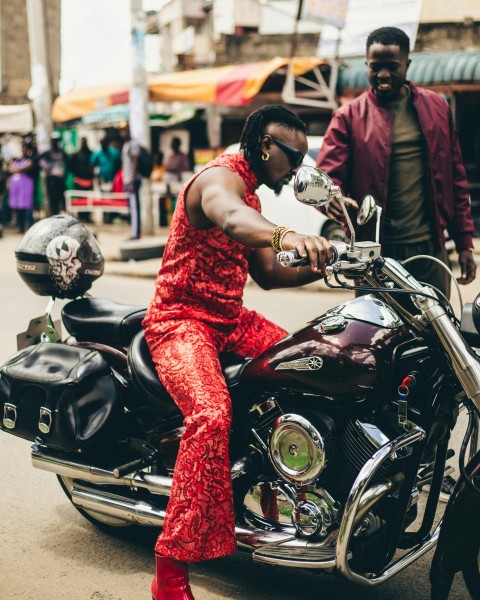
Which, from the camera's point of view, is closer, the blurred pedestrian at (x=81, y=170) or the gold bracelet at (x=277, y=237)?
the gold bracelet at (x=277, y=237)

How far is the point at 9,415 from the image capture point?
3170 millimetres

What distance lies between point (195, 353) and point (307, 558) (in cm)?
77

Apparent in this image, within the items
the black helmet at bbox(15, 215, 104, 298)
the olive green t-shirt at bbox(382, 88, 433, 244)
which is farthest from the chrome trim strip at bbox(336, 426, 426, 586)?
the black helmet at bbox(15, 215, 104, 298)

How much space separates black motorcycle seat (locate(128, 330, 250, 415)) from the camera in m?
2.88

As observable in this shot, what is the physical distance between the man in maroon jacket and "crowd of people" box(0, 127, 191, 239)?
10.2 metres

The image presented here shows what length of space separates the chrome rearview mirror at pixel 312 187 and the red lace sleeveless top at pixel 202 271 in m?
0.69

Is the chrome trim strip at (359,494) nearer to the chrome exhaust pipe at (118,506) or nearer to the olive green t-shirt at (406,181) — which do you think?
the chrome exhaust pipe at (118,506)

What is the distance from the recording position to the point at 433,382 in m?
2.54

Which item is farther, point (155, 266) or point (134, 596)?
point (155, 266)

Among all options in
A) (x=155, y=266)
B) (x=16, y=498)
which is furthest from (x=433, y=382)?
(x=155, y=266)

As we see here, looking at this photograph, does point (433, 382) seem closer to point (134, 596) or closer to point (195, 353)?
point (195, 353)

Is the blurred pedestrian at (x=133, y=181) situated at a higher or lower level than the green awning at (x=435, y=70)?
lower

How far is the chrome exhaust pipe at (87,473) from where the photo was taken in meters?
2.90

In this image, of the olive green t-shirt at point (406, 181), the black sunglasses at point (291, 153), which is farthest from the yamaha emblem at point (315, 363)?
the olive green t-shirt at point (406, 181)
